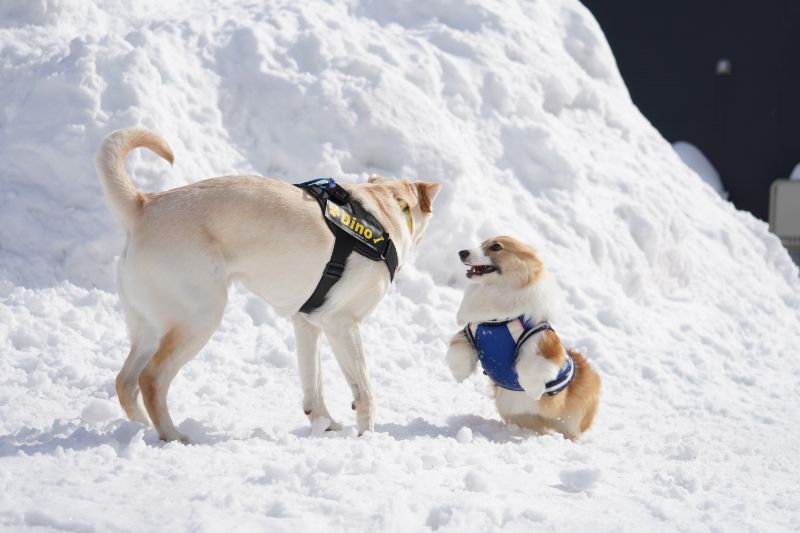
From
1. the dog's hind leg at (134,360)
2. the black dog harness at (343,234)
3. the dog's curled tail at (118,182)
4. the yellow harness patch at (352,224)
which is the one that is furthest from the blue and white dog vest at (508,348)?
the dog's curled tail at (118,182)

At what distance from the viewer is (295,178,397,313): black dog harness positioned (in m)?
4.22

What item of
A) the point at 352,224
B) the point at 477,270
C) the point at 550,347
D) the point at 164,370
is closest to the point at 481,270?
the point at 477,270

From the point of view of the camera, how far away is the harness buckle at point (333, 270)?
4.20 metres

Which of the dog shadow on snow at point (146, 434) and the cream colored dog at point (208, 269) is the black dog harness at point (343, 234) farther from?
the dog shadow on snow at point (146, 434)

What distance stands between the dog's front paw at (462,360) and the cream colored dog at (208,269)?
669 millimetres

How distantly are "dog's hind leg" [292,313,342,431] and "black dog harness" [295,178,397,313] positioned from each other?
0.27m

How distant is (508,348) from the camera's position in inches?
182

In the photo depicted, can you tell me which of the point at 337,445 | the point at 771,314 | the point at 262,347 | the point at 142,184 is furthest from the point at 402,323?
the point at 771,314

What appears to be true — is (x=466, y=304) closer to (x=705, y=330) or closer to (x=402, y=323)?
(x=402, y=323)

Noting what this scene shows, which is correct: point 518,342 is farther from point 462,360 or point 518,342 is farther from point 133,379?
point 133,379

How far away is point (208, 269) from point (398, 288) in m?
3.08

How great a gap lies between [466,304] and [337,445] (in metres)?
1.32

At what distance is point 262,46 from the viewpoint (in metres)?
7.90

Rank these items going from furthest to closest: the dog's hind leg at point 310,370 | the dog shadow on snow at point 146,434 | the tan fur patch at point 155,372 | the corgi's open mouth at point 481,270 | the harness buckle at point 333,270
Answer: the corgi's open mouth at point 481,270, the dog's hind leg at point 310,370, the harness buckle at point 333,270, the tan fur patch at point 155,372, the dog shadow on snow at point 146,434
